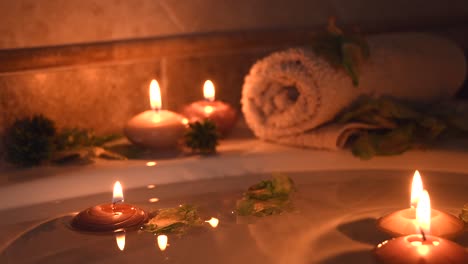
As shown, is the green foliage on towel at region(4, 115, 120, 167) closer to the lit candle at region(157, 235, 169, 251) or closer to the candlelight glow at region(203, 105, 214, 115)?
the candlelight glow at region(203, 105, 214, 115)

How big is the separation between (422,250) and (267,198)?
41 cm

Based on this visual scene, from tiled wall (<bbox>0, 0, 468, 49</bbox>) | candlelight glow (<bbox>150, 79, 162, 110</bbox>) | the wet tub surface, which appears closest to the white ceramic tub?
the wet tub surface

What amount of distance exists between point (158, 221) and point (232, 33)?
2.54 feet

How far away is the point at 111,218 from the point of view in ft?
3.63

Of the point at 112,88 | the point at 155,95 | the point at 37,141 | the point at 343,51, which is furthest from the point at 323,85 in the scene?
the point at 37,141

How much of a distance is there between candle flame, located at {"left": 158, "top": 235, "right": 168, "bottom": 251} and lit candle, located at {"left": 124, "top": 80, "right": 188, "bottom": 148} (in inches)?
16.0

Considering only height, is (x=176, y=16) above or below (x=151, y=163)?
above

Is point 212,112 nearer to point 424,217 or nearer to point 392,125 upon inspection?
point 392,125

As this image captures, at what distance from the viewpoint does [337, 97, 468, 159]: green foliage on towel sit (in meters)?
1.44

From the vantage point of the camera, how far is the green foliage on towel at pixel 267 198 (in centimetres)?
119

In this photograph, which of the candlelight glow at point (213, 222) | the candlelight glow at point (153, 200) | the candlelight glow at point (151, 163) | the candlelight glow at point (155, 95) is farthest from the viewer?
the candlelight glow at point (155, 95)

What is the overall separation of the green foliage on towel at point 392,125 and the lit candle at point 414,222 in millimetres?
352

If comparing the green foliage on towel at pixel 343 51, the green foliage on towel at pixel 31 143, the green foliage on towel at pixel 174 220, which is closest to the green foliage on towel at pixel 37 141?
the green foliage on towel at pixel 31 143

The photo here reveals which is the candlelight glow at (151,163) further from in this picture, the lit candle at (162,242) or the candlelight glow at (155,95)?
the lit candle at (162,242)
